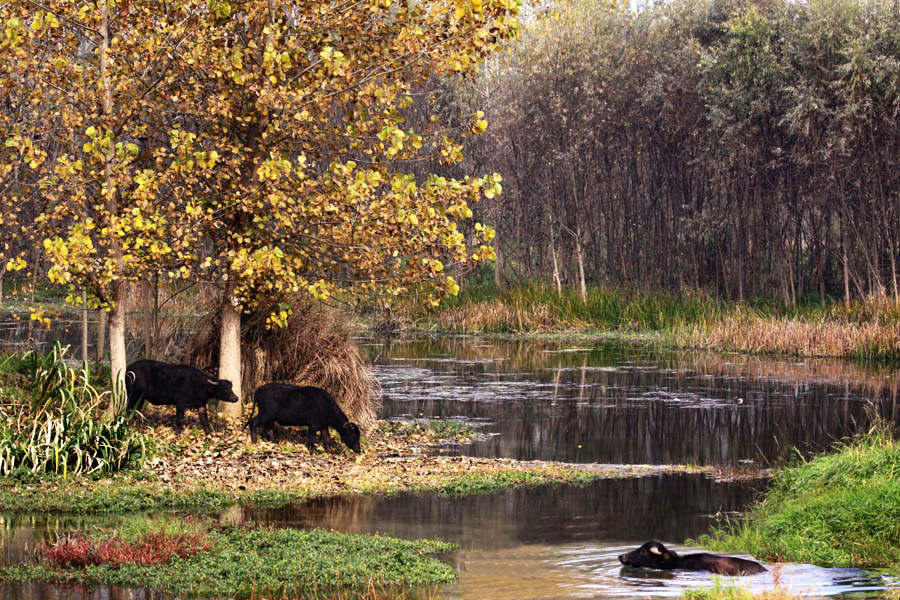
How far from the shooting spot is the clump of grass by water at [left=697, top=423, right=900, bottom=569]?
1104cm

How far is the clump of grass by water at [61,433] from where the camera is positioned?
14766mm

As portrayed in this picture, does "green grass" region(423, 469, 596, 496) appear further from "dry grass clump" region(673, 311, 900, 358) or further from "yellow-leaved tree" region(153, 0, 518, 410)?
"dry grass clump" region(673, 311, 900, 358)

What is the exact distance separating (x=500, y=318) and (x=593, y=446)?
23.0m

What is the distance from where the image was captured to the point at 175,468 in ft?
50.5

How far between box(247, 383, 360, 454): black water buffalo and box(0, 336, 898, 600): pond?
92.8 inches

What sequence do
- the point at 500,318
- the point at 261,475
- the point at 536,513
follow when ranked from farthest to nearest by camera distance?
the point at 500,318
the point at 261,475
the point at 536,513

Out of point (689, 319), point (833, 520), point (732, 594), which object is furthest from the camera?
point (689, 319)

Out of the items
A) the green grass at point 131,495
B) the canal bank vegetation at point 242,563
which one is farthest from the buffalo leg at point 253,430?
the canal bank vegetation at point 242,563

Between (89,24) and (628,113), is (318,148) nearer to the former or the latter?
(89,24)

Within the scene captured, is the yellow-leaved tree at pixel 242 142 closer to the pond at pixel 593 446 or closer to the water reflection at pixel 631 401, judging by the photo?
the pond at pixel 593 446

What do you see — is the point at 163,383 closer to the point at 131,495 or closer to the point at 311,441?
the point at 311,441

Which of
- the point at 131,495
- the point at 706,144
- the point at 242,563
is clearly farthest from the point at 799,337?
the point at 242,563

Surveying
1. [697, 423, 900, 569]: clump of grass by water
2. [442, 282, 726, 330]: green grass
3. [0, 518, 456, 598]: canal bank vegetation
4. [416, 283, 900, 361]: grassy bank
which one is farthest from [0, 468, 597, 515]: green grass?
[442, 282, 726, 330]: green grass

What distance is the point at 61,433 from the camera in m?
15.0
